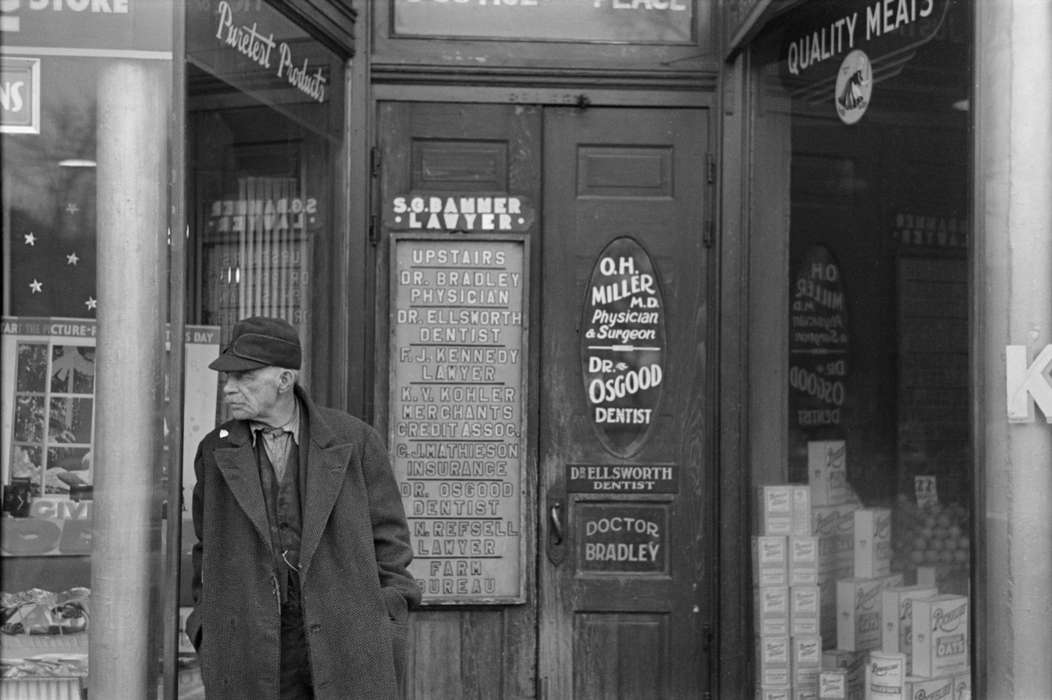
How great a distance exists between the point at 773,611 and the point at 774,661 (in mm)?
200

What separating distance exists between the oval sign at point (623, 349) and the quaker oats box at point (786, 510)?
0.59 m

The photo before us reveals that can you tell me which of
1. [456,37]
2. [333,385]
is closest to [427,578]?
[333,385]

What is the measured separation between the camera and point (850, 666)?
5309mm

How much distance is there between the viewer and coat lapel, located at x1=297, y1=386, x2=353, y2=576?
12.3ft

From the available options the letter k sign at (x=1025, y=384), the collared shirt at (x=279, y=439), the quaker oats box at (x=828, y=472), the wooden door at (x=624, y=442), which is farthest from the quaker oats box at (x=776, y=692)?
the collared shirt at (x=279, y=439)

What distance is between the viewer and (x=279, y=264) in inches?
216

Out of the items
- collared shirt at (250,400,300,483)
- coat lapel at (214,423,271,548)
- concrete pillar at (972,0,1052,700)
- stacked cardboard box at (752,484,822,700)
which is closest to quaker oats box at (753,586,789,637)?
stacked cardboard box at (752,484,822,700)

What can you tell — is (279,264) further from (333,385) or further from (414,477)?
(414,477)

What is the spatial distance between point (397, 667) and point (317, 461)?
64 centimetres

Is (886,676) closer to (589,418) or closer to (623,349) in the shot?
(589,418)

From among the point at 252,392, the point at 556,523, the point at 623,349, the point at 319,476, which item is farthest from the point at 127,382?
the point at 623,349

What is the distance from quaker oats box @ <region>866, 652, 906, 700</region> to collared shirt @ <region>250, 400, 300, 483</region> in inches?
93.9

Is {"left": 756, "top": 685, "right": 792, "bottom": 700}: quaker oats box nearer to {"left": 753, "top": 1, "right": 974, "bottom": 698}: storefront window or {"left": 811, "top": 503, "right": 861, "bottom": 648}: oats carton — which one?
{"left": 753, "top": 1, "right": 974, "bottom": 698}: storefront window

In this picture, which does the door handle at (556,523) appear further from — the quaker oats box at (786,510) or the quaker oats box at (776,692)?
the quaker oats box at (776,692)
